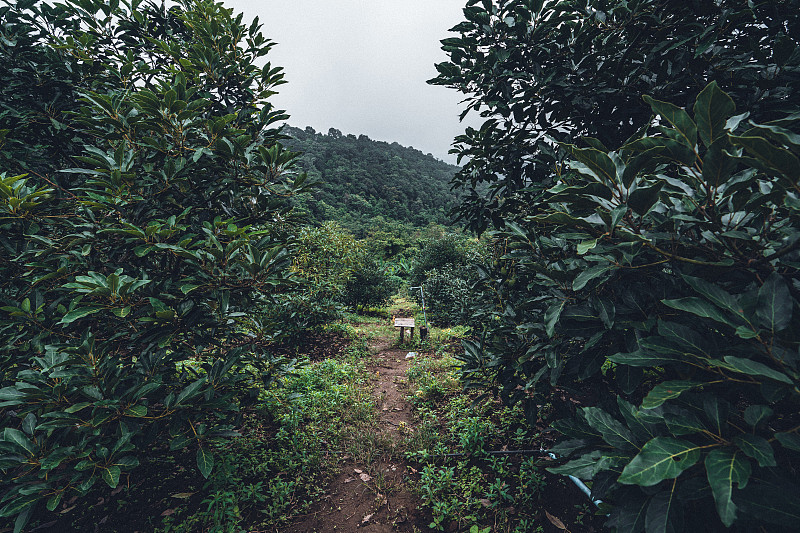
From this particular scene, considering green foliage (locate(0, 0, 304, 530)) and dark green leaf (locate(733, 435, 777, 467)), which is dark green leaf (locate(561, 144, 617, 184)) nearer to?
dark green leaf (locate(733, 435, 777, 467))

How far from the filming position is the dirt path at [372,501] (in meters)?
2.42

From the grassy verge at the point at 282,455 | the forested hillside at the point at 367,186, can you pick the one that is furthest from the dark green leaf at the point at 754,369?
the forested hillside at the point at 367,186

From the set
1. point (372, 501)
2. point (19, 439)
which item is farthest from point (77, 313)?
point (372, 501)

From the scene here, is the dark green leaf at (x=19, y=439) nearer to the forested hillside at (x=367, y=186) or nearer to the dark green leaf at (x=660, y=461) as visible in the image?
the dark green leaf at (x=660, y=461)

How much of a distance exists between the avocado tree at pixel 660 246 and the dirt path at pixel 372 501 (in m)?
1.36

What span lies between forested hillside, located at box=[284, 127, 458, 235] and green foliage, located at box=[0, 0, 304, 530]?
88.8 feet

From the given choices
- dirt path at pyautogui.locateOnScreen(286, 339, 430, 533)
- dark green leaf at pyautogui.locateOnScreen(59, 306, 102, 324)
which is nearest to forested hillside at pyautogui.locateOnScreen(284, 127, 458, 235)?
dirt path at pyautogui.locateOnScreen(286, 339, 430, 533)

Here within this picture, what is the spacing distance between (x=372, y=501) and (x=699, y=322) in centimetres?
280

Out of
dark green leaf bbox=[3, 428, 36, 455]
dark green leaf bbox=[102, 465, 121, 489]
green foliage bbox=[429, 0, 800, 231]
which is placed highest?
green foliage bbox=[429, 0, 800, 231]

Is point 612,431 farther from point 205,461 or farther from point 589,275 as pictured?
point 205,461

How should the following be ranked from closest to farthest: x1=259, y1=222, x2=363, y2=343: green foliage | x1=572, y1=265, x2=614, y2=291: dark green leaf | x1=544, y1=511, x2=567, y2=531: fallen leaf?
1. x1=572, y1=265, x2=614, y2=291: dark green leaf
2. x1=544, y1=511, x2=567, y2=531: fallen leaf
3. x1=259, y1=222, x2=363, y2=343: green foliage

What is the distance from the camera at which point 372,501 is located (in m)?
2.66

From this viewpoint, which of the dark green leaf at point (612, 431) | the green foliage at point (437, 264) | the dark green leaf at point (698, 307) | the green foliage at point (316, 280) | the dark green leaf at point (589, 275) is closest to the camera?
the dark green leaf at point (698, 307)

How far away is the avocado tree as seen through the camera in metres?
0.85
